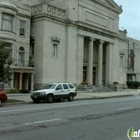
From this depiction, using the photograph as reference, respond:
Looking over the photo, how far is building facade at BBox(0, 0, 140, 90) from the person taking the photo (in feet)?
108

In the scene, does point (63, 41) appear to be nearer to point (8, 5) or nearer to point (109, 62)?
point (8, 5)

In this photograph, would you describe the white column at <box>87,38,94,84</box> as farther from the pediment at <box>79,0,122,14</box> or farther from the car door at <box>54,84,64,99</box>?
the car door at <box>54,84,64,99</box>

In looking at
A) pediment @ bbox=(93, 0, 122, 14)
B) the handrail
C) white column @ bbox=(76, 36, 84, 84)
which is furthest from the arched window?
the handrail

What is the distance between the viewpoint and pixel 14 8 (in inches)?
1222

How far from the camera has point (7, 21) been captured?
31.0 metres

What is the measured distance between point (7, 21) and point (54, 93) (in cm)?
1296

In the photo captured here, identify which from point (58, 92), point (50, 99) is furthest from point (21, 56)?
point (50, 99)

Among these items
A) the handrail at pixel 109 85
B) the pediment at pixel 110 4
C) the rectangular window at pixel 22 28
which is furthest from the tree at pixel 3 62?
the handrail at pixel 109 85

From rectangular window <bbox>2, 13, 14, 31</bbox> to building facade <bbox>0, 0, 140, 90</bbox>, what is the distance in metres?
0.18

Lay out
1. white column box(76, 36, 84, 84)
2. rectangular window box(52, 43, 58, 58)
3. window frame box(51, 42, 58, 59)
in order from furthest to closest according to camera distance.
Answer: white column box(76, 36, 84, 84)
rectangular window box(52, 43, 58, 58)
window frame box(51, 42, 58, 59)

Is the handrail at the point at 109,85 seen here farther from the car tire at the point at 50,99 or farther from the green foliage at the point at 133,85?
the car tire at the point at 50,99

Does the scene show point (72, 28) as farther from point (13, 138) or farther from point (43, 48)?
point (13, 138)

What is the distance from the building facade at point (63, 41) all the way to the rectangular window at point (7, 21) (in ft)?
0.59

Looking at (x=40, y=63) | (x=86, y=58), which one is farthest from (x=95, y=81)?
(x=40, y=63)
